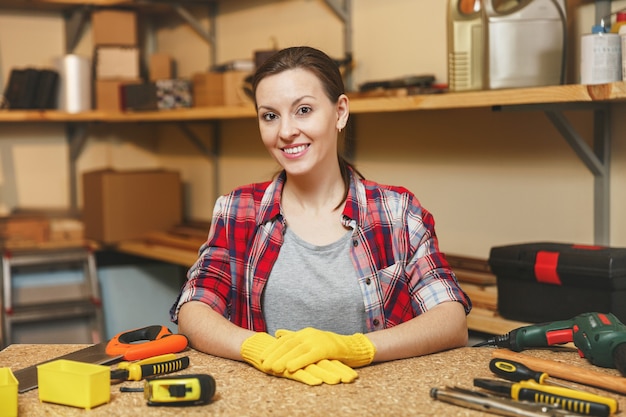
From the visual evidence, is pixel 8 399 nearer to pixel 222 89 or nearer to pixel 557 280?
pixel 557 280

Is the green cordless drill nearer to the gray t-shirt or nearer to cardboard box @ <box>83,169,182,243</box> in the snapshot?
the gray t-shirt

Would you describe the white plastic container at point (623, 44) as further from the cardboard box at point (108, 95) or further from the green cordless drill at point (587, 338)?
the cardboard box at point (108, 95)

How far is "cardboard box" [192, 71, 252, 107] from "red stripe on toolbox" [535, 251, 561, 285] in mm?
1525

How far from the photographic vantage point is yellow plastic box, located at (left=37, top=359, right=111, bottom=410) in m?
1.20

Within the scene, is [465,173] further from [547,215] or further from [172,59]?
[172,59]

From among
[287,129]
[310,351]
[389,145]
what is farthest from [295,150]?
[389,145]

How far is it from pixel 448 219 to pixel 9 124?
2.40 meters

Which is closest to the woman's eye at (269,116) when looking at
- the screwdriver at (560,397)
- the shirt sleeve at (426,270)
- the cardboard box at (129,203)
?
the shirt sleeve at (426,270)

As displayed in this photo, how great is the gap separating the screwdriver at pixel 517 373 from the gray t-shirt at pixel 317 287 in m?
0.47

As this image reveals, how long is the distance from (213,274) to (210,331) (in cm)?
24

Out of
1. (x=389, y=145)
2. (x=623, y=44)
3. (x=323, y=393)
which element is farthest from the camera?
(x=389, y=145)

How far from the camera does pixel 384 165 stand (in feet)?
10.3

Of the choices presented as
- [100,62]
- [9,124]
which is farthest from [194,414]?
[9,124]

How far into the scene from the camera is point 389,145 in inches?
123
